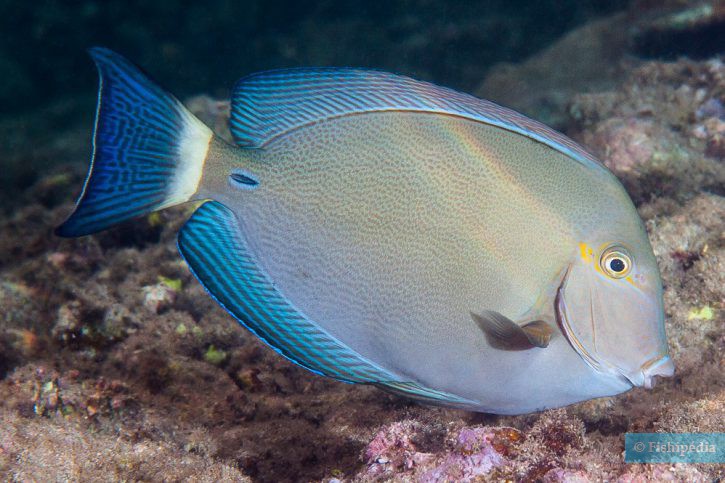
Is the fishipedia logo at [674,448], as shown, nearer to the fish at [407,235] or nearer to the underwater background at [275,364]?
the underwater background at [275,364]

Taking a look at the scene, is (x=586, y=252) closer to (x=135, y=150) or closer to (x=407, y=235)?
(x=407, y=235)

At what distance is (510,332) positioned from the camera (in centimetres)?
121

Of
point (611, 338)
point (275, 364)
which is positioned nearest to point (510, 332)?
point (611, 338)

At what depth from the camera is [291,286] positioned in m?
1.38

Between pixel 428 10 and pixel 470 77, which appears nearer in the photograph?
pixel 470 77

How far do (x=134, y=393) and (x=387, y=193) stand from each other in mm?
1587

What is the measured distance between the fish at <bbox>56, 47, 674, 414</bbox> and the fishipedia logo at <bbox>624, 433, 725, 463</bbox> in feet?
0.98

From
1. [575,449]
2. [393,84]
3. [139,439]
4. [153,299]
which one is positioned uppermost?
[393,84]

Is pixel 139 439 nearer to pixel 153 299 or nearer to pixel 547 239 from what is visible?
pixel 153 299

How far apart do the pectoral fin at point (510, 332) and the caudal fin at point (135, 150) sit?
0.93 metres

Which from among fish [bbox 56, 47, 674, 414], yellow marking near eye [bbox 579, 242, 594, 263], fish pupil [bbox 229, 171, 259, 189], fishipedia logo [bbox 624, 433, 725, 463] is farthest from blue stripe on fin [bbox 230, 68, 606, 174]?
fishipedia logo [bbox 624, 433, 725, 463]

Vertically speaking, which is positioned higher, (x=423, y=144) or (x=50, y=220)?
(x=423, y=144)

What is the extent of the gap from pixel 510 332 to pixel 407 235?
1.21 ft

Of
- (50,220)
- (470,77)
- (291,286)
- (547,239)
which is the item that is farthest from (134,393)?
(470,77)
